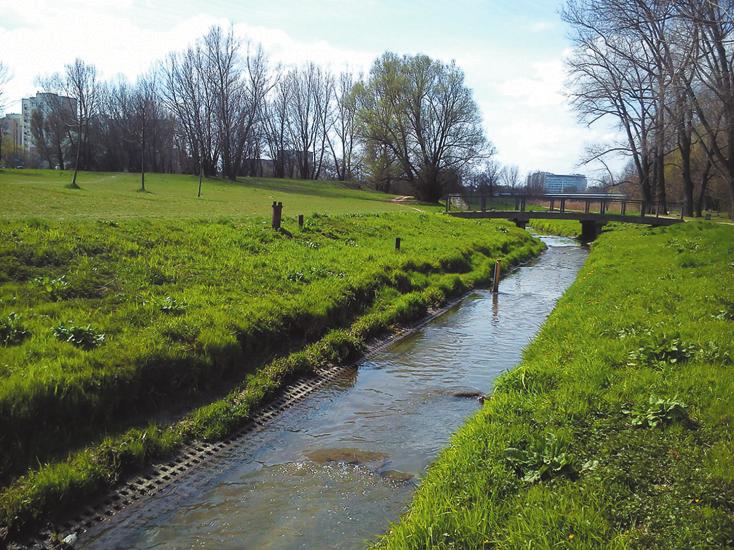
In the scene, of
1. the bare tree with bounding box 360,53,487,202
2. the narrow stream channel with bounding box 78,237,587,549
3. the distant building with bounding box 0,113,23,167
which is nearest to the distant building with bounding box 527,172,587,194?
the bare tree with bounding box 360,53,487,202

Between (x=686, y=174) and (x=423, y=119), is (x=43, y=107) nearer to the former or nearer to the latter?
(x=423, y=119)

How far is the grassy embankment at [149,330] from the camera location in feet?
17.8

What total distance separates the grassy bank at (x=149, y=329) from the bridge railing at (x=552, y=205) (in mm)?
27827

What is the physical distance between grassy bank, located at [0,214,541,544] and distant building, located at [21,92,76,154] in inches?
2159

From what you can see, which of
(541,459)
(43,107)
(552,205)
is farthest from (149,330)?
(43,107)

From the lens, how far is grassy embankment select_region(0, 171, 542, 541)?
213 inches

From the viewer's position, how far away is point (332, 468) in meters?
5.93

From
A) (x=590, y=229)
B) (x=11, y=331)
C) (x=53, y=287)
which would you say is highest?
(x=590, y=229)

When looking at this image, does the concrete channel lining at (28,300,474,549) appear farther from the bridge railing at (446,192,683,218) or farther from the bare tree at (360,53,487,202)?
the bare tree at (360,53,487,202)

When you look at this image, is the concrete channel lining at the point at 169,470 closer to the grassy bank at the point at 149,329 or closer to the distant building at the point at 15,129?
the grassy bank at the point at 149,329

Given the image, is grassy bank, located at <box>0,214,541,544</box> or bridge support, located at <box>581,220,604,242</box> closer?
grassy bank, located at <box>0,214,541,544</box>

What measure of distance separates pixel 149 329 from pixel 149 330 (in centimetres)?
4

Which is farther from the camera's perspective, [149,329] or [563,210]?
[563,210]

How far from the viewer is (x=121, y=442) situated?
575 cm
